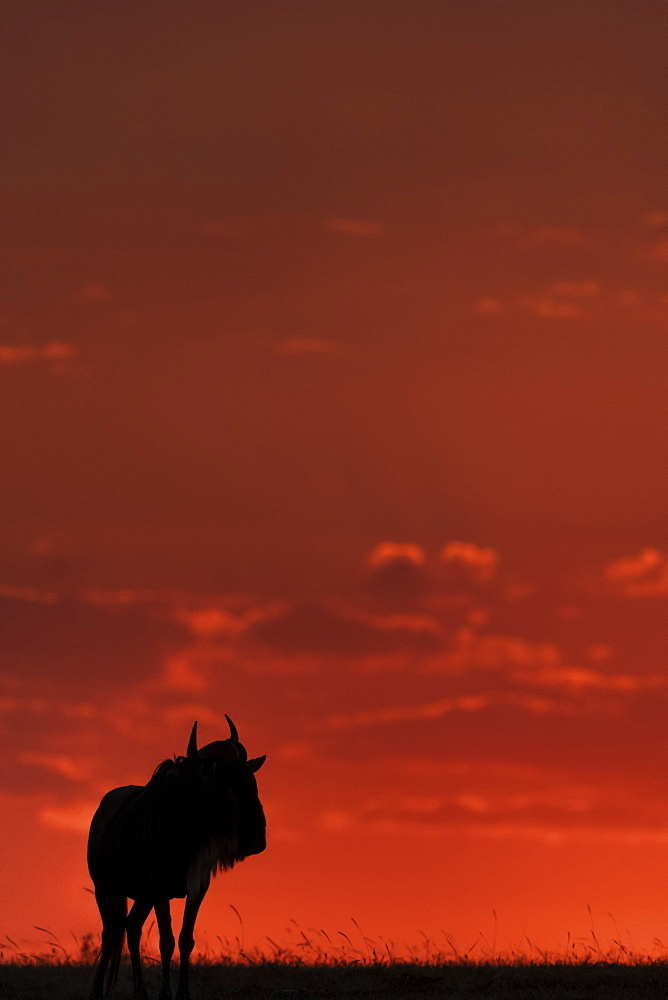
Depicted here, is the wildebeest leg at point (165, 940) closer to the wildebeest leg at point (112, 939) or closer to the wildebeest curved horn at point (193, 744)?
the wildebeest leg at point (112, 939)

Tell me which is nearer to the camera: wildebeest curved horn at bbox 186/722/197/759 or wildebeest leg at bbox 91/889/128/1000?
wildebeest curved horn at bbox 186/722/197/759

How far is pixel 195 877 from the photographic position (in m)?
16.4

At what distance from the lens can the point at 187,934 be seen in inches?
656

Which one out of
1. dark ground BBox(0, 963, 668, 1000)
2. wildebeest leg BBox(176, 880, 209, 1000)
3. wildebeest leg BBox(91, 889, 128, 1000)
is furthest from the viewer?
dark ground BBox(0, 963, 668, 1000)

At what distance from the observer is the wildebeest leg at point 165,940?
16.4 meters

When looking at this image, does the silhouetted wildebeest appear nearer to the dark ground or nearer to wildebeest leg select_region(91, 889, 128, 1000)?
wildebeest leg select_region(91, 889, 128, 1000)

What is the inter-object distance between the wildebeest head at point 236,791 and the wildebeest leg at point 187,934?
0.80 meters

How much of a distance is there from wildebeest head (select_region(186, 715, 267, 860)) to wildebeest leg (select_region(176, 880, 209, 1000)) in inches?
31.4

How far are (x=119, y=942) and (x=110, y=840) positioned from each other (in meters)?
1.19

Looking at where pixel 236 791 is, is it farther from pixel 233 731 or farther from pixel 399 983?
pixel 399 983

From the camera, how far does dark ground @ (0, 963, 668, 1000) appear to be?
18.1 metres

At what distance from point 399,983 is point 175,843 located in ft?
13.1

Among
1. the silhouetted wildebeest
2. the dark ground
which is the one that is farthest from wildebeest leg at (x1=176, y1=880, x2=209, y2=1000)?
the dark ground

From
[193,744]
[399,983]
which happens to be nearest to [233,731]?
[193,744]
